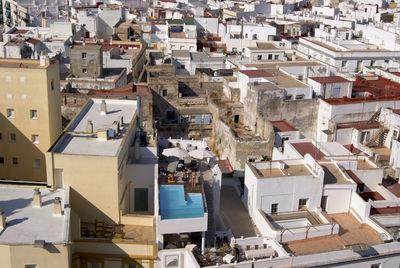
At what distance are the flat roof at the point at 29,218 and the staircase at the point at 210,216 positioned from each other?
9.31 m

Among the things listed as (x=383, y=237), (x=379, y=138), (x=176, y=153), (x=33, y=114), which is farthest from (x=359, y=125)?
(x=33, y=114)

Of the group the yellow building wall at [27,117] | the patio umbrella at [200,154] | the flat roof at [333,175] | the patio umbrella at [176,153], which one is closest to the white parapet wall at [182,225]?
the patio umbrella at [176,153]

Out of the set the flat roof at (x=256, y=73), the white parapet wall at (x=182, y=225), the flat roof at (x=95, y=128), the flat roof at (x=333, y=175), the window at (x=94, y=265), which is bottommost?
the window at (x=94, y=265)

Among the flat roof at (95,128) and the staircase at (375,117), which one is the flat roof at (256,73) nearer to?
the staircase at (375,117)

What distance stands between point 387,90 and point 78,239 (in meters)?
39.3

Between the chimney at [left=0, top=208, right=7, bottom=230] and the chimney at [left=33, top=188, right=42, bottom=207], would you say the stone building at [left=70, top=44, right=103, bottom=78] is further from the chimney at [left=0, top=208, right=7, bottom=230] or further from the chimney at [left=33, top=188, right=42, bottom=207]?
the chimney at [left=0, top=208, right=7, bottom=230]

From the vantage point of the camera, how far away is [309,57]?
7106 cm

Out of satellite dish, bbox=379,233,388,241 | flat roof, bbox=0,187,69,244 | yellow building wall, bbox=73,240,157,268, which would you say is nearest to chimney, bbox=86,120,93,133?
flat roof, bbox=0,187,69,244

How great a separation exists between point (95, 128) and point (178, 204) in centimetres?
812

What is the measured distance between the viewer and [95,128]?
110 ft

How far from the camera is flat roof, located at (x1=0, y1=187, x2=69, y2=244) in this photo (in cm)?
2475

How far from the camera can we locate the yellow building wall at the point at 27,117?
115ft

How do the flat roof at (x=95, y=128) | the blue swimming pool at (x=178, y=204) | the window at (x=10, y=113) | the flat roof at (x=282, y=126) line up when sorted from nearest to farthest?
the blue swimming pool at (x=178, y=204)
the flat roof at (x=95, y=128)
the window at (x=10, y=113)
the flat roof at (x=282, y=126)

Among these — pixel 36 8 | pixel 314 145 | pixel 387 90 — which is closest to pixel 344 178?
pixel 314 145
